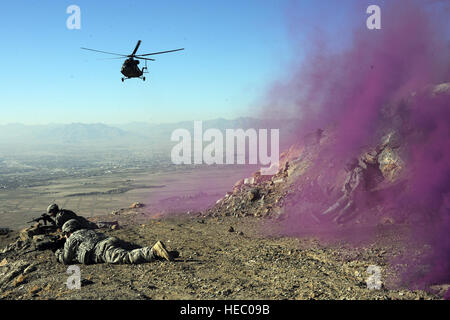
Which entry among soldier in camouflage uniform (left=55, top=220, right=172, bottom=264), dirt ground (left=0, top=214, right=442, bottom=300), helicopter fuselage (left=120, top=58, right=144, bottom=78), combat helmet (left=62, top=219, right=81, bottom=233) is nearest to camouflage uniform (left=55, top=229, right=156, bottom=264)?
soldier in camouflage uniform (left=55, top=220, right=172, bottom=264)

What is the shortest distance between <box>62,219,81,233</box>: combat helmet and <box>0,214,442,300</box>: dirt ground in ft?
3.56

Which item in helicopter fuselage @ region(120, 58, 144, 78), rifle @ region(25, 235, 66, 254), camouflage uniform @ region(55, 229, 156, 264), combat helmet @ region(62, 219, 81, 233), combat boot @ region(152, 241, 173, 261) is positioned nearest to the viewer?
combat boot @ region(152, 241, 173, 261)

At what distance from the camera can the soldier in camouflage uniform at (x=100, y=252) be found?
11.2 metres

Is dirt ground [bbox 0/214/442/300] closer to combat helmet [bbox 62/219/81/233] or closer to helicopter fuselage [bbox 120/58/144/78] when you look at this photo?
combat helmet [bbox 62/219/81/233]

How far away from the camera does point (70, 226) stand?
45.7ft

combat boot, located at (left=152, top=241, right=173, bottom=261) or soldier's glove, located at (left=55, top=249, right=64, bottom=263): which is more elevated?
combat boot, located at (left=152, top=241, right=173, bottom=261)

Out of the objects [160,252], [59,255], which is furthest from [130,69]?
[160,252]

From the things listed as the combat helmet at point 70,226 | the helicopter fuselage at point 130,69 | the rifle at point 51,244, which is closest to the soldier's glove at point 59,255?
the rifle at point 51,244

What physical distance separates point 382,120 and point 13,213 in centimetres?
4472

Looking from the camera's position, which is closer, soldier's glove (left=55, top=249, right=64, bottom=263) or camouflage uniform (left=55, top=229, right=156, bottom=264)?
camouflage uniform (left=55, top=229, right=156, bottom=264)

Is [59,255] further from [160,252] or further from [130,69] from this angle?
[130,69]

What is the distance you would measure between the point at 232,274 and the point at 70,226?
7.35m

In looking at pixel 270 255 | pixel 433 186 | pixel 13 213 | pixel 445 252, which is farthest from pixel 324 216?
pixel 13 213

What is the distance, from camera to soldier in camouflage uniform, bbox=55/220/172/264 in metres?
11.2
